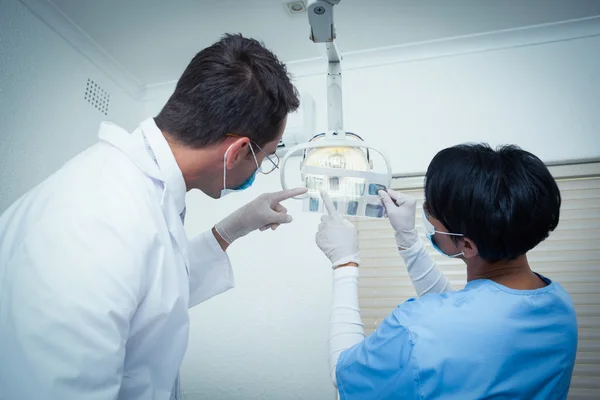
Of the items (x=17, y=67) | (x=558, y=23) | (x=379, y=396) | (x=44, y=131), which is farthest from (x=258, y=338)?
(x=558, y=23)

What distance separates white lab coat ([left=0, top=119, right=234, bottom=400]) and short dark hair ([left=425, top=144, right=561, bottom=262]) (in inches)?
25.9

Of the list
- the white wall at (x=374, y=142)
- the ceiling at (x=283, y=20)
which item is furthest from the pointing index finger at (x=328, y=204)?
the ceiling at (x=283, y=20)

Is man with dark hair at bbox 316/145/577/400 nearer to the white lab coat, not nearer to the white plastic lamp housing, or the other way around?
the white plastic lamp housing

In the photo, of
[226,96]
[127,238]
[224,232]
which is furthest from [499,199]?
[224,232]

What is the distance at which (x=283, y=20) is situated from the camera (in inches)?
73.4

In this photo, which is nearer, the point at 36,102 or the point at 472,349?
the point at 472,349

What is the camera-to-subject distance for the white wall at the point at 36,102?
64.6 inches

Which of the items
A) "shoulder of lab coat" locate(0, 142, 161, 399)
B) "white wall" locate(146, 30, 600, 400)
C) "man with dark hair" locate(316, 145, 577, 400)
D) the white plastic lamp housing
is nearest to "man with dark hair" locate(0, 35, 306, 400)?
"shoulder of lab coat" locate(0, 142, 161, 399)

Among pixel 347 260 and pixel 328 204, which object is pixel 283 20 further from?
pixel 347 260

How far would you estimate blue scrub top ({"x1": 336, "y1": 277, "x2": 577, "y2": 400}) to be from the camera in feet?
2.79

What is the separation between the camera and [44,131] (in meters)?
1.81

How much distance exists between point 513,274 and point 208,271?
3.09 feet

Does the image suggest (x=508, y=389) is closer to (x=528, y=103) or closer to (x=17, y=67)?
(x=528, y=103)

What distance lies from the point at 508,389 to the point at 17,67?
78.1 inches
